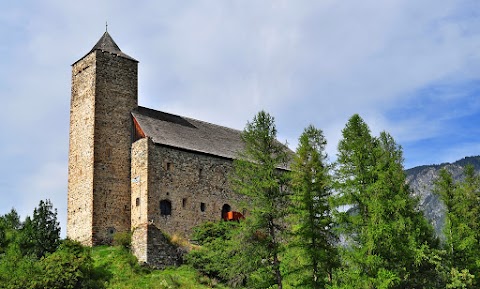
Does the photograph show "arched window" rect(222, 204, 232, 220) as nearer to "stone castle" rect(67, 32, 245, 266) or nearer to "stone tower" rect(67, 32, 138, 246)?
"stone castle" rect(67, 32, 245, 266)

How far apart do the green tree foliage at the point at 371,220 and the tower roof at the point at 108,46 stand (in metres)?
26.9

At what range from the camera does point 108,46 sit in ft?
171

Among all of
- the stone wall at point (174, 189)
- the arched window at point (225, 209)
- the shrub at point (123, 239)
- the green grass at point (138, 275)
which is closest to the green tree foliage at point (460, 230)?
the green grass at point (138, 275)

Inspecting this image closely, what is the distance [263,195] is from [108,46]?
27443 mm

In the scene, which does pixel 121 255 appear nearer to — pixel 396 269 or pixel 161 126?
pixel 161 126

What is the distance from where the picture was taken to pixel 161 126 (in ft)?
173

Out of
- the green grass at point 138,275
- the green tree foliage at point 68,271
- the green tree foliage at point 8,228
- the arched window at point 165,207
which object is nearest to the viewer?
the green tree foliage at point 68,271

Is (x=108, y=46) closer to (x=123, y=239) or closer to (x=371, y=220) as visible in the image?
(x=123, y=239)

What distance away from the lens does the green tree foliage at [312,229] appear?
29.5 metres

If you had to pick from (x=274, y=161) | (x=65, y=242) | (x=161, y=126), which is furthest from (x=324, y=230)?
(x=161, y=126)

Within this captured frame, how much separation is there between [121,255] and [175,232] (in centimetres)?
626

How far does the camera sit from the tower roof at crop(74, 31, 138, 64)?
2022 inches

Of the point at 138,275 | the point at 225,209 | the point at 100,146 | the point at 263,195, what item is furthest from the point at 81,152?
the point at 263,195

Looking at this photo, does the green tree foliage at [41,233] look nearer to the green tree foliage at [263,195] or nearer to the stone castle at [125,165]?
the stone castle at [125,165]
